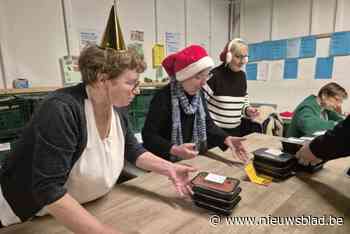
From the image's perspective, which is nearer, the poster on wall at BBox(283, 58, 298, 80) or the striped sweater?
the striped sweater

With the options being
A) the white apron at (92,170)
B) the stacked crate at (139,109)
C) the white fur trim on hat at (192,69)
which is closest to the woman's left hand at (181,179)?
the white apron at (92,170)

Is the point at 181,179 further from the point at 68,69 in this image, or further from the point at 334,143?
the point at 68,69

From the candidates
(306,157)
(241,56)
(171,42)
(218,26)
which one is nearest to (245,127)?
(241,56)

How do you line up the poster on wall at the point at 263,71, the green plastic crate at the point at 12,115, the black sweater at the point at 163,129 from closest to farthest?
the black sweater at the point at 163,129, the green plastic crate at the point at 12,115, the poster on wall at the point at 263,71

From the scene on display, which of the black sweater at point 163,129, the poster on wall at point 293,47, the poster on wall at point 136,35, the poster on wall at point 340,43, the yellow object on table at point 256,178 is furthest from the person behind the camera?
the poster on wall at point 293,47

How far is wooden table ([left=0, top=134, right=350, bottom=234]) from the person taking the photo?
0.70 m

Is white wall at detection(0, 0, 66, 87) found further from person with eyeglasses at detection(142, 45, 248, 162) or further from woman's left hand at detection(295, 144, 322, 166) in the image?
woman's left hand at detection(295, 144, 322, 166)

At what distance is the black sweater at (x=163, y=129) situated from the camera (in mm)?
1261

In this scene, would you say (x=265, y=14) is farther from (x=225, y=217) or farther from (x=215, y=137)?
(x=225, y=217)

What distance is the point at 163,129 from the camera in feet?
4.55

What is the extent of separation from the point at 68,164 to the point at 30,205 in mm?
180

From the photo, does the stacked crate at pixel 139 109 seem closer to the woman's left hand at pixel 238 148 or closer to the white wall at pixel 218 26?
the woman's left hand at pixel 238 148

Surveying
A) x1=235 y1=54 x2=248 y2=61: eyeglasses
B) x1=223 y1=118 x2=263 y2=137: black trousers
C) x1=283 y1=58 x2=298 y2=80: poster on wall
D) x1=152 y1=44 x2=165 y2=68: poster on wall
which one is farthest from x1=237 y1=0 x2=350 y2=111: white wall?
x1=235 y1=54 x2=248 y2=61: eyeglasses

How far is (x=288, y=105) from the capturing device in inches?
138
